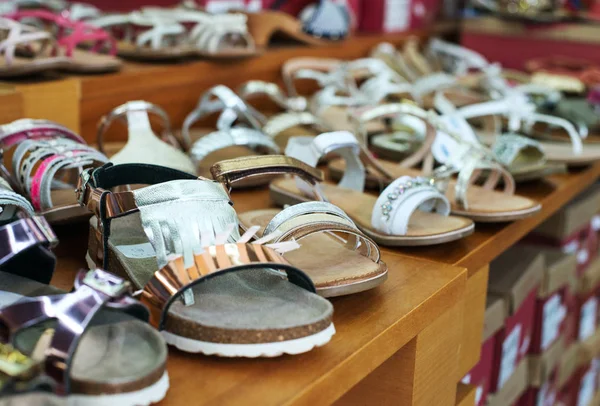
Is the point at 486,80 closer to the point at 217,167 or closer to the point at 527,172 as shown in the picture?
the point at 527,172

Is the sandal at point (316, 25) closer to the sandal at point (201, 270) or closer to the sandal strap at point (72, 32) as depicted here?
the sandal strap at point (72, 32)

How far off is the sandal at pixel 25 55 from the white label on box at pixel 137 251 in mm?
449

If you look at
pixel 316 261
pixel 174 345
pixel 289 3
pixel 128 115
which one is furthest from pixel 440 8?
pixel 174 345

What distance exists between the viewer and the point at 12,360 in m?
0.52

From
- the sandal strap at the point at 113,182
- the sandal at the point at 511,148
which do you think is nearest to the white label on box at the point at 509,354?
the sandal at the point at 511,148

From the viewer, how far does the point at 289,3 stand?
2033 mm

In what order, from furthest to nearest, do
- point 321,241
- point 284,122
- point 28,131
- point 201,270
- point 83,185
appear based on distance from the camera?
point 284,122
point 28,131
point 321,241
point 83,185
point 201,270

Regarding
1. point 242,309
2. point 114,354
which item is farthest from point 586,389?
point 114,354

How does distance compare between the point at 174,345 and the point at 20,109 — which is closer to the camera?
the point at 174,345

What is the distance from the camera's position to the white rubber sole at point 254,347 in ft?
1.97

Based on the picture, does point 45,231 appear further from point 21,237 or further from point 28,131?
point 28,131

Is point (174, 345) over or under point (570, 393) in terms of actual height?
over

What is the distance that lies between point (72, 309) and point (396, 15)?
69.5 inches

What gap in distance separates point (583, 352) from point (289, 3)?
1.12 m
